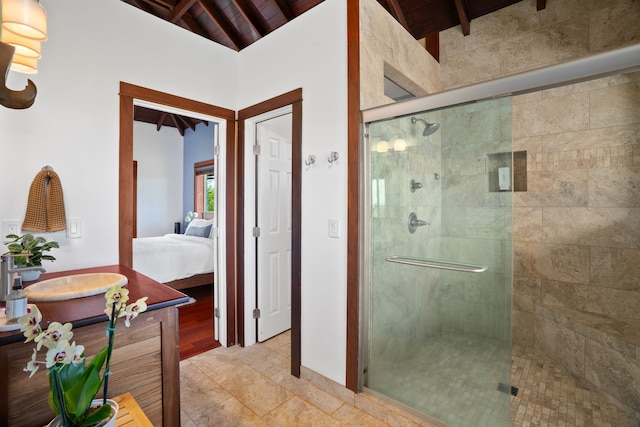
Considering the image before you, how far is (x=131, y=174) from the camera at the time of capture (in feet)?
7.23

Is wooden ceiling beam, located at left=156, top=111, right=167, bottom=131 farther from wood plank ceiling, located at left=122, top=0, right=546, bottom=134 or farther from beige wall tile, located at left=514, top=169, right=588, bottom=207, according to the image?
beige wall tile, located at left=514, top=169, right=588, bottom=207

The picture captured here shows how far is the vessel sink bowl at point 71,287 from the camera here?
4.21 feet

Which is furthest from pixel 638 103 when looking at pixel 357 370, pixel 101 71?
pixel 101 71

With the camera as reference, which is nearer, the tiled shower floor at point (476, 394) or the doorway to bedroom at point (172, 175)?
the tiled shower floor at point (476, 394)

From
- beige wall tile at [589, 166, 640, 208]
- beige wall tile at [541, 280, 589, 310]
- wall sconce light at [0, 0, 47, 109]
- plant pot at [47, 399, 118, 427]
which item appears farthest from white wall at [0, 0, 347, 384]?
beige wall tile at [589, 166, 640, 208]

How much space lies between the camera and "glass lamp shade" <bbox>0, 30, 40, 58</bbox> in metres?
1.16

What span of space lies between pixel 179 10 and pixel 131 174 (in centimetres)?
223

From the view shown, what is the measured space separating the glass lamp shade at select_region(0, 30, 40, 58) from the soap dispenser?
0.87 metres

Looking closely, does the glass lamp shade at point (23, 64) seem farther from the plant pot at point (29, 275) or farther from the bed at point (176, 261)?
Result: the bed at point (176, 261)

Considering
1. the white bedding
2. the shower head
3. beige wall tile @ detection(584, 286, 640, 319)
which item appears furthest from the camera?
the white bedding

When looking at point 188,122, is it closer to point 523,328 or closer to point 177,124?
point 177,124

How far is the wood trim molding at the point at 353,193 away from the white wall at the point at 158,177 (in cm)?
588

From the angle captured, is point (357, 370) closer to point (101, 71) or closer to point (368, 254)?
point (368, 254)

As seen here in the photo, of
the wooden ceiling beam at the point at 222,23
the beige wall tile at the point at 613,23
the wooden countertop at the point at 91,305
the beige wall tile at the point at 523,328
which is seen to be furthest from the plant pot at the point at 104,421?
the beige wall tile at the point at 613,23
